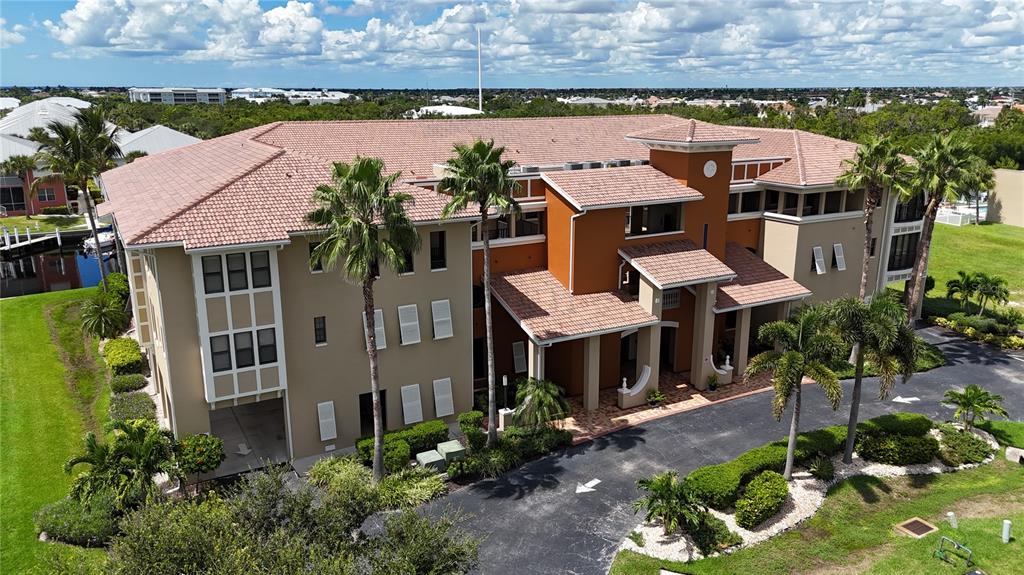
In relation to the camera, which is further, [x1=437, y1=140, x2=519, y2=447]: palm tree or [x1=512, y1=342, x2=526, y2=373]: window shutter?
[x1=512, y1=342, x2=526, y2=373]: window shutter

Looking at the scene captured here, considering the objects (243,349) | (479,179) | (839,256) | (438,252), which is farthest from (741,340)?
(243,349)

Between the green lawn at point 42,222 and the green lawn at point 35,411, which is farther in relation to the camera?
the green lawn at point 42,222

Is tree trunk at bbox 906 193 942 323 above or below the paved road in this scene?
above

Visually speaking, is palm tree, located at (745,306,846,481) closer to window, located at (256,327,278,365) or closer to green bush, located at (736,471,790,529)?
green bush, located at (736,471,790,529)

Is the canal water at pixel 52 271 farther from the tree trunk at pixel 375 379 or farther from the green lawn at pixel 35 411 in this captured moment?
the tree trunk at pixel 375 379

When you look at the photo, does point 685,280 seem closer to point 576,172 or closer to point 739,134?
point 576,172

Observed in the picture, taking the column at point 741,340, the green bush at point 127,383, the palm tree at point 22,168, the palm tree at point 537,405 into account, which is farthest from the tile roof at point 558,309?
the palm tree at point 22,168

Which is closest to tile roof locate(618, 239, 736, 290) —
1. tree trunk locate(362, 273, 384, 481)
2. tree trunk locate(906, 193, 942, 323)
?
tree trunk locate(362, 273, 384, 481)
